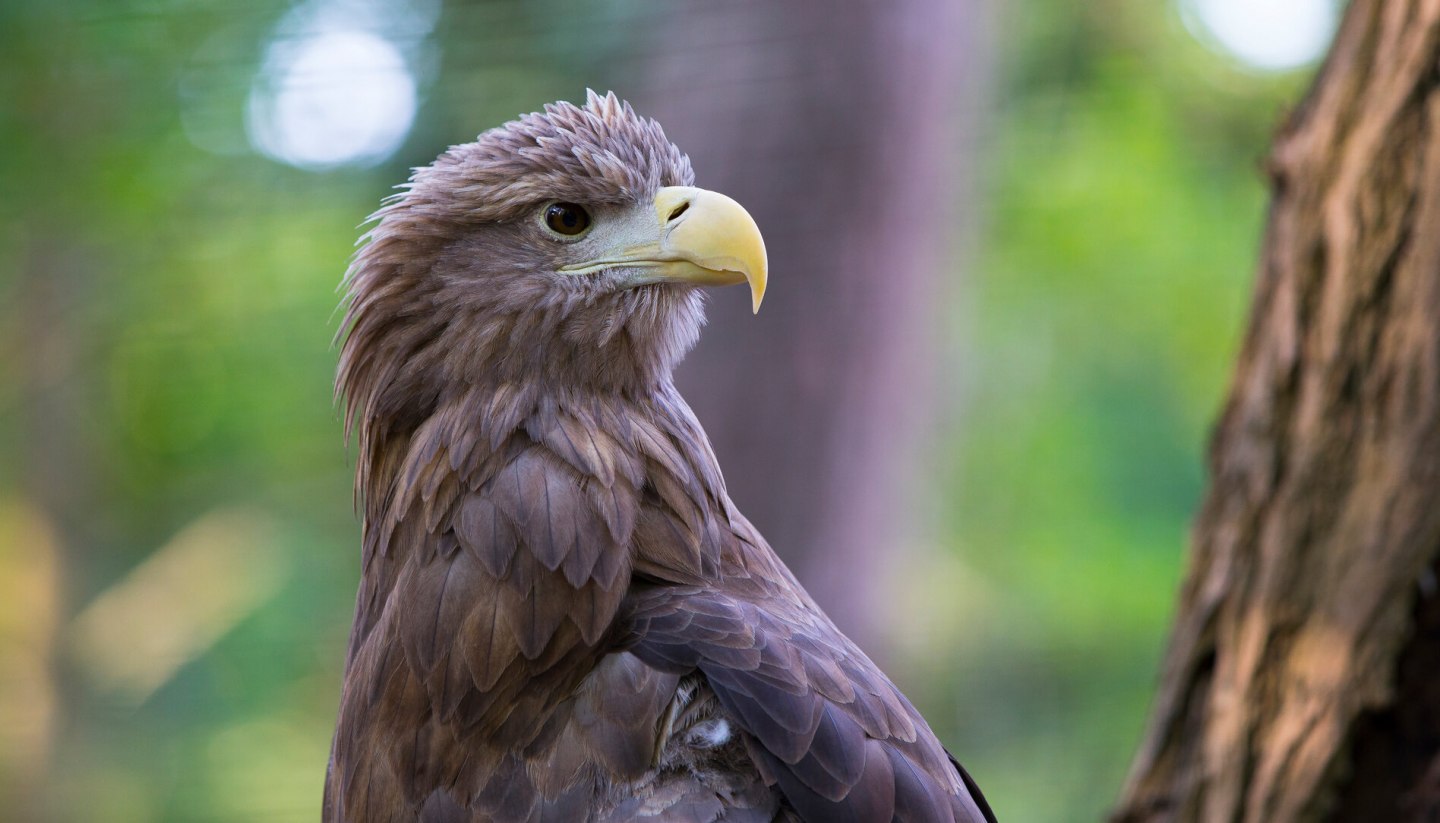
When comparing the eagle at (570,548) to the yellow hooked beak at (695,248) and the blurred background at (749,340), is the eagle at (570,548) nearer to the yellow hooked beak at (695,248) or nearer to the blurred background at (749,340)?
the yellow hooked beak at (695,248)

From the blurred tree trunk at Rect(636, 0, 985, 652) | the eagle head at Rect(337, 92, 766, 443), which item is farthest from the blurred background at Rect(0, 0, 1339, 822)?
the eagle head at Rect(337, 92, 766, 443)

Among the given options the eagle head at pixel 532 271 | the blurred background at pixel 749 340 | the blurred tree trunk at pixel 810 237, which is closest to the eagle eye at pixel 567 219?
the eagle head at pixel 532 271

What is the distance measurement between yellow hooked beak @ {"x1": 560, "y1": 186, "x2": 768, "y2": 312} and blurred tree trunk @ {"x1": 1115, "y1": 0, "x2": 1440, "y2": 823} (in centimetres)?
152

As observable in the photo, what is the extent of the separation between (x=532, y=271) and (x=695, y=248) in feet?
1.08

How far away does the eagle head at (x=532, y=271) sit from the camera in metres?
2.68

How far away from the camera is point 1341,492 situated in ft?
10.7

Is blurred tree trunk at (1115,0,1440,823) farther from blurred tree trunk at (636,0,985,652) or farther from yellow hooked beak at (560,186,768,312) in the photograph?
blurred tree trunk at (636,0,985,652)

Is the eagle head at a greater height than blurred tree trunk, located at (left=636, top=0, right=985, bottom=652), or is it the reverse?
blurred tree trunk, located at (left=636, top=0, right=985, bottom=652)

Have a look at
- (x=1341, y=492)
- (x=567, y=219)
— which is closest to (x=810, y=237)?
(x=1341, y=492)

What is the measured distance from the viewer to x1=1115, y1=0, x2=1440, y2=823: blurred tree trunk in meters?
3.17

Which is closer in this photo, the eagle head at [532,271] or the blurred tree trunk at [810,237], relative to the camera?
the eagle head at [532,271]

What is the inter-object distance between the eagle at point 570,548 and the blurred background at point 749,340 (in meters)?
1.25

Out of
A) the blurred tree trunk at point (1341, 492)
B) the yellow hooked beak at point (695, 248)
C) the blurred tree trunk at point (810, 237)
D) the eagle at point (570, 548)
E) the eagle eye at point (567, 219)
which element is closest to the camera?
the eagle at point (570, 548)

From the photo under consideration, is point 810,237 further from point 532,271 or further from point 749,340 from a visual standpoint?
point 532,271
